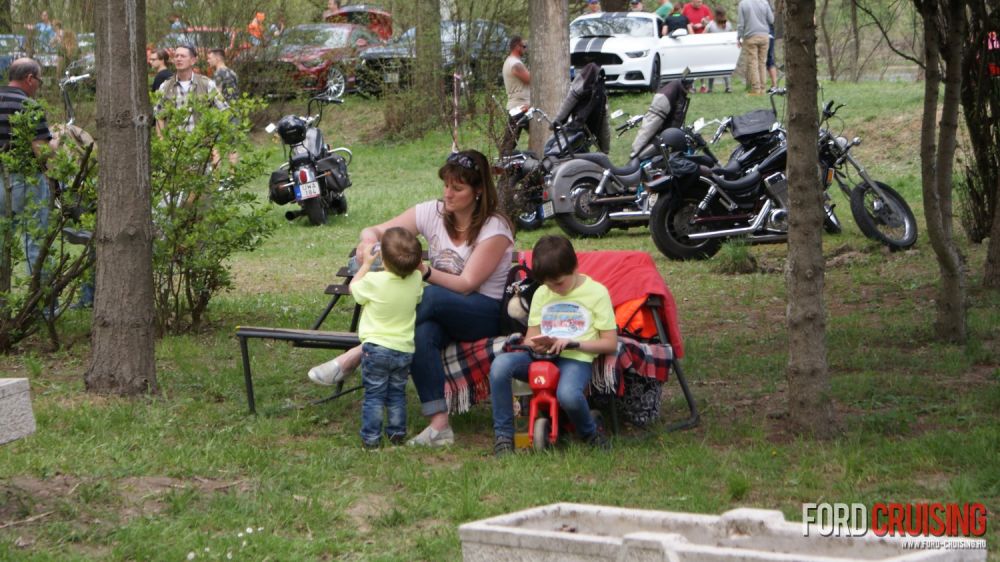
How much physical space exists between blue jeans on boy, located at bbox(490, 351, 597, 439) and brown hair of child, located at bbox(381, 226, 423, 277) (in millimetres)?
587

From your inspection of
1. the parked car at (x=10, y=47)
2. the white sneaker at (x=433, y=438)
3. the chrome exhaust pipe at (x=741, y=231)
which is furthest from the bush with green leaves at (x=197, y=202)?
the parked car at (x=10, y=47)

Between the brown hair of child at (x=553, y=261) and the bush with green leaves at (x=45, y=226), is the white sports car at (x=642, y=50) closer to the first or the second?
the bush with green leaves at (x=45, y=226)

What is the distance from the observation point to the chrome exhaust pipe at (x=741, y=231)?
35.7ft

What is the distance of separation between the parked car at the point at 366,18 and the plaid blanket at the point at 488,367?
17.5m

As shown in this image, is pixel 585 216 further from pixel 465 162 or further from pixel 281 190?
pixel 465 162

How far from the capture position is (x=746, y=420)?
6.04 m

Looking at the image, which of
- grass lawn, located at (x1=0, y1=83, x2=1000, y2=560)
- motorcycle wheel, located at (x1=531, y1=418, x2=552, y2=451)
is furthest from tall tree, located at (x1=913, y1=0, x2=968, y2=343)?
motorcycle wheel, located at (x1=531, y1=418, x2=552, y2=451)

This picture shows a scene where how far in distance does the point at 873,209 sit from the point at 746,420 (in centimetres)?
535

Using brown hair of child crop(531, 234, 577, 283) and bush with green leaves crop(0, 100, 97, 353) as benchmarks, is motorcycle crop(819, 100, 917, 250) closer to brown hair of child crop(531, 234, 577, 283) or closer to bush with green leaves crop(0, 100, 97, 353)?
brown hair of child crop(531, 234, 577, 283)

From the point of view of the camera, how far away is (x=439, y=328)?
608cm

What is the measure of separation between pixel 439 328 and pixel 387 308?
0.29 meters

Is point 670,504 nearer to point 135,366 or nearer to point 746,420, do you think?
point 746,420

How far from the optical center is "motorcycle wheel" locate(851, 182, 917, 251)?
1079 centimetres

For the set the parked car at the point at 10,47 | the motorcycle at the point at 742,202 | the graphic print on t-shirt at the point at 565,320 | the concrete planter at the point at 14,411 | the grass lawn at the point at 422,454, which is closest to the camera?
the concrete planter at the point at 14,411
